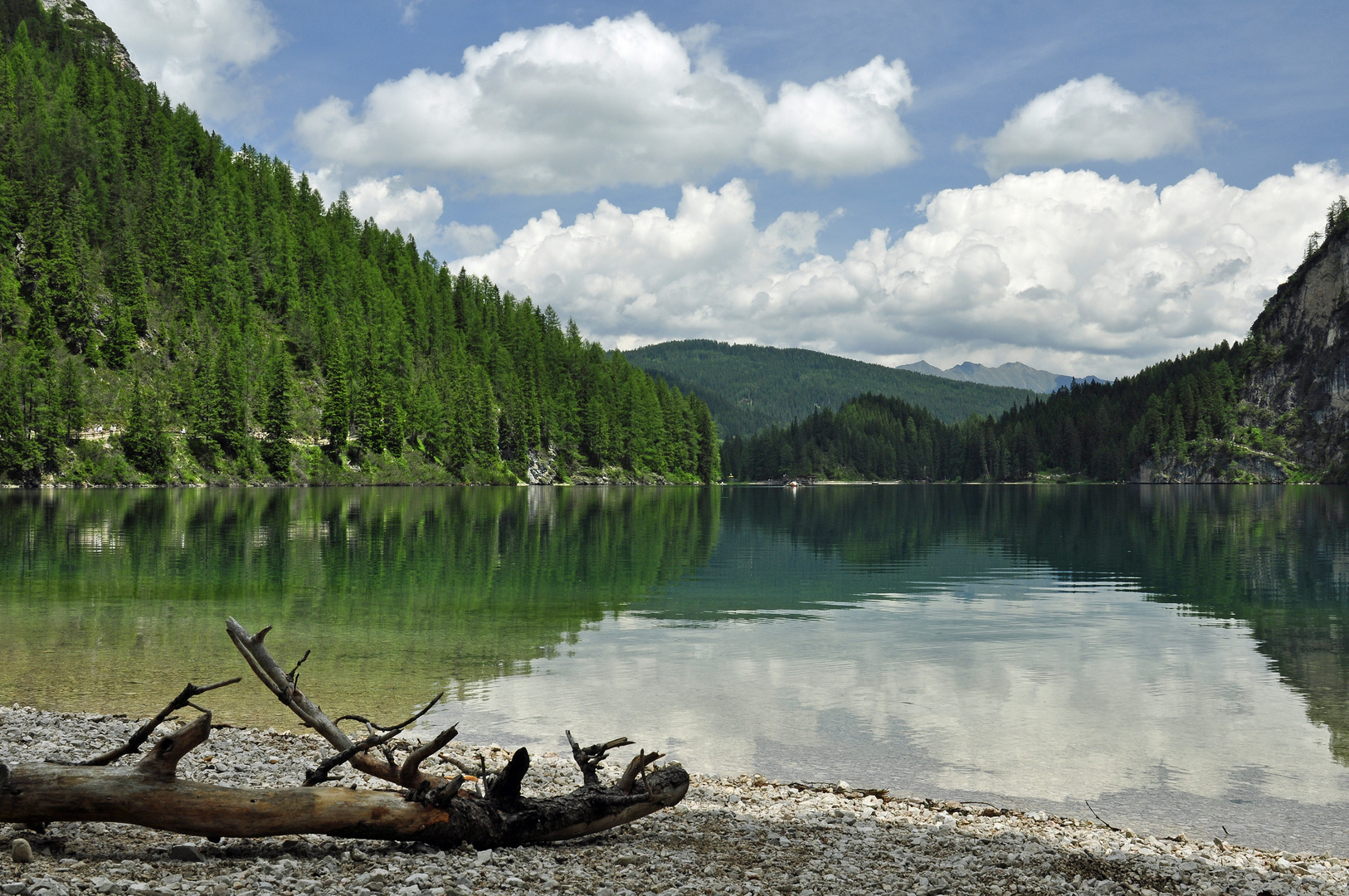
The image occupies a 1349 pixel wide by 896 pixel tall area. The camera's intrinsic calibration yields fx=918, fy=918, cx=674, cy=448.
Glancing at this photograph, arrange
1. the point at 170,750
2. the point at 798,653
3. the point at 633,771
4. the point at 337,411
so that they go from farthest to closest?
the point at 337,411
the point at 798,653
the point at 633,771
the point at 170,750

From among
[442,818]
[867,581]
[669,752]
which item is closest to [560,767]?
[669,752]

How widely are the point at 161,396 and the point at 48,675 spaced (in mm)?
128012

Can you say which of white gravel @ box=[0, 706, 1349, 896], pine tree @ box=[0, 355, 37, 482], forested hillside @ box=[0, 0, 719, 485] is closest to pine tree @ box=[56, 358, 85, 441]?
forested hillside @ box=[0, 0, 719, 485]

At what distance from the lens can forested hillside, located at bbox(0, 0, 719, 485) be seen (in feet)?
405

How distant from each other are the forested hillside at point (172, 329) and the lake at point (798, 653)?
80.9 metres

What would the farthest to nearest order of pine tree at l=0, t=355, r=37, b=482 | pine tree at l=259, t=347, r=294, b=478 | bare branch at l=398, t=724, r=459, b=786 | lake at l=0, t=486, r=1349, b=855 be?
pine tree at l=259, t=347, r=294, b=478 < pine tree at l=0, t=355, r=37, b=482 < lake at l=0, t=486, r=1349, b=855 < bare branch at l=398, t=724, r=459, b=786

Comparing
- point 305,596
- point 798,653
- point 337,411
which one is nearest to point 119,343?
point 337,411

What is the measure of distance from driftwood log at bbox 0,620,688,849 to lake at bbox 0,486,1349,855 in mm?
5153

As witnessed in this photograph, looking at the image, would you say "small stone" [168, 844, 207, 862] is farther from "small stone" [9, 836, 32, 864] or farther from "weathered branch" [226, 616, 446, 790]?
"weathered branch" [226, 616, 446, 790]

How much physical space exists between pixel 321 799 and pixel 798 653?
1612 centimetres

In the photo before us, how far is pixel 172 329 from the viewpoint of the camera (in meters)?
145

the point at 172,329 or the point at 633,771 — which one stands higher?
the point at 172,329

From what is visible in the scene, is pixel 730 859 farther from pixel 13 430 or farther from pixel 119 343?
pixel 119 343

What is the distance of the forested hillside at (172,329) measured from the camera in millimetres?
123500
